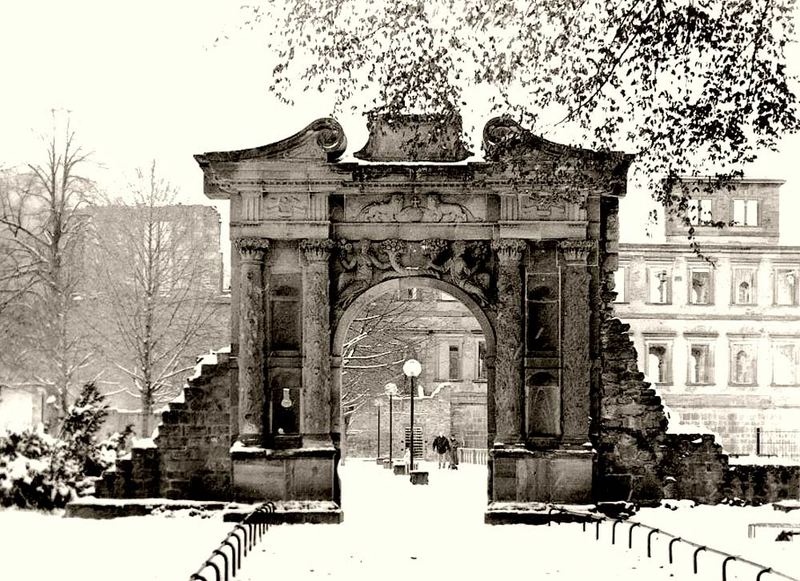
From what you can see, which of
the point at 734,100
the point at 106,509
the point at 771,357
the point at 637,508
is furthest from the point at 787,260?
the point at 734,100

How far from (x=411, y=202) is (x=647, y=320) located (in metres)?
36.5

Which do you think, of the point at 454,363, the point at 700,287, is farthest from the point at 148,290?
the point at 700,287

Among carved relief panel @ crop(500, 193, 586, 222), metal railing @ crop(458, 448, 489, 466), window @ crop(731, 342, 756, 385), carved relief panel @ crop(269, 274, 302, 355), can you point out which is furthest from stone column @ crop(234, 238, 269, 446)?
window @ crop(731, 342, 756, 385)

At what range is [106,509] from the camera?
865 inches

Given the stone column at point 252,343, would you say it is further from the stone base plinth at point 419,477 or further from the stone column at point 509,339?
the stone base plinth at point 419,477

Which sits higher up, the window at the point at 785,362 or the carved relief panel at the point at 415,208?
the carved relief panel at the point at 415,208

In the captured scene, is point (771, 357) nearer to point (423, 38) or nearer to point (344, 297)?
point (344, 297)

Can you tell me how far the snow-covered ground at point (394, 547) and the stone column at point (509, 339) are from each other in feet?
5.53

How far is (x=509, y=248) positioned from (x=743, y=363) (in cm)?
3770

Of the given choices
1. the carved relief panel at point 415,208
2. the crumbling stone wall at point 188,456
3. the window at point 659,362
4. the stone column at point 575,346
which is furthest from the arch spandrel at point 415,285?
the window at point 659,362

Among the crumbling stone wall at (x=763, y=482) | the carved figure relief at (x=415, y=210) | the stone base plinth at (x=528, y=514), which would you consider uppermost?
the carved figure relief at (x=415, y=210)

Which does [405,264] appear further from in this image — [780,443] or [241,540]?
[780,443]

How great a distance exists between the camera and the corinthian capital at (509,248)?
72.5ft

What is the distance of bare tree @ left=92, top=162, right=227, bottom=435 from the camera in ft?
119
